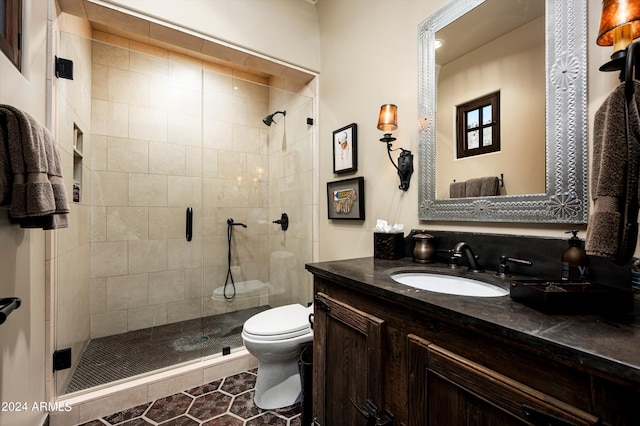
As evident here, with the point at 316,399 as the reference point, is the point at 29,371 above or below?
above

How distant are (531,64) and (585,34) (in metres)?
0.16

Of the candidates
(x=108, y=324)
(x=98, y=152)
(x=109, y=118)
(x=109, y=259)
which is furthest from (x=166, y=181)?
(x=108, y=324)

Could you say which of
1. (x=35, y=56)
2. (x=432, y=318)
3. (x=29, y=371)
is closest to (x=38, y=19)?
(x=35, y=56)

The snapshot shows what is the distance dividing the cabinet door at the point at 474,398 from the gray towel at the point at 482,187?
0.75 meters

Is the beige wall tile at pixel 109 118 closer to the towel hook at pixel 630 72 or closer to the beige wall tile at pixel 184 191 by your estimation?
the beige wall tile at pixel 184 191

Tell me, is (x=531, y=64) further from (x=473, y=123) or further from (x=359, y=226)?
(x=359, y=226)

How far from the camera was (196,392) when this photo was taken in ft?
5.93

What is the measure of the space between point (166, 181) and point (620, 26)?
2791mm

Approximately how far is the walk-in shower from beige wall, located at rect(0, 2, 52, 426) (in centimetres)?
47

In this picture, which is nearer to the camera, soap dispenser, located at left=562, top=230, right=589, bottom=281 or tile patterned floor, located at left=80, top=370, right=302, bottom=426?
soap dispenser, located at left=562, top=230, right=589, bottom=281

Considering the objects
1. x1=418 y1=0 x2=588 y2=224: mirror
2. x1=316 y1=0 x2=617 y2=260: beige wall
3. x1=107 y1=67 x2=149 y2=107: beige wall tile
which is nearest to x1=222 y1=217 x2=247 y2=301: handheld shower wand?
x1=316 y1=0 x2=617 y2=260: beige wall

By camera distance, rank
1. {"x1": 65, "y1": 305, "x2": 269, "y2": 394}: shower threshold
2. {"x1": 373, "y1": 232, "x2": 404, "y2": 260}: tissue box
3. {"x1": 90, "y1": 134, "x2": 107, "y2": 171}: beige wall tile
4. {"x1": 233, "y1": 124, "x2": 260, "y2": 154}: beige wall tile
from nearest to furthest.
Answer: {"x1": 373, "y1": 232, "x2": 404, "y2": 260}: tissue box
{"x1": 65, "y1": 305, "x2": 269, "y2": 394}: shower threshold
{"x1": 90, "y1": 134, "x2": 107, "y2": 171}: beige wall tile
{"x1": 233, "y1": 124, "x2": 260, "y2": 154}: beige wall tile

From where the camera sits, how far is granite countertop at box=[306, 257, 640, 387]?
47cm

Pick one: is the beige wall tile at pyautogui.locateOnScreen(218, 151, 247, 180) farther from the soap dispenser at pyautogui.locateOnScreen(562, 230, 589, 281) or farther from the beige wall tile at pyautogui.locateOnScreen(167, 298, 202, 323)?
the soap dispenser at pyautogui.locateOnScreen(562, 230, 589, 281)
